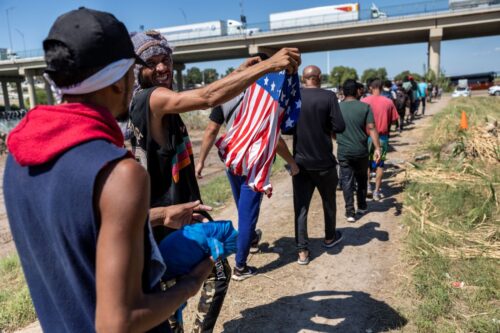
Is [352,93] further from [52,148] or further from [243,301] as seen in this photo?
[52,148]

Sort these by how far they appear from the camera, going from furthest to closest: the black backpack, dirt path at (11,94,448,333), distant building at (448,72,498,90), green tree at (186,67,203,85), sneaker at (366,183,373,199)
→ green tree at (186,67,203,85) → distant building at (448,72,498,90) → the black backpack → sneaker at (366,183,373,199) → dirt path at (11,94,448,333)

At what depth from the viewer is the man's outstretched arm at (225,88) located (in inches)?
76.4

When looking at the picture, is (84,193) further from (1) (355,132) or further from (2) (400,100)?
(2) (400,100)

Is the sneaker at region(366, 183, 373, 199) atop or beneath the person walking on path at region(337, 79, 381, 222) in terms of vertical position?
beneath

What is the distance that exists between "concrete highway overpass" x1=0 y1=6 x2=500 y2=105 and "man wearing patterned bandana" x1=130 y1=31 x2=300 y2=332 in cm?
3576

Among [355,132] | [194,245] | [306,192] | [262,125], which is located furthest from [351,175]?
A: [194,245]

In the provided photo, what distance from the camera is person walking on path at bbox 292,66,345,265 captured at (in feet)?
15.4

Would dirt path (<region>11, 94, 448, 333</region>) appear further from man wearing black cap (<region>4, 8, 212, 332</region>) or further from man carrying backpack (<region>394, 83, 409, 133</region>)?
man carrying backpack (<region>394, 83, 409, 133</region>)

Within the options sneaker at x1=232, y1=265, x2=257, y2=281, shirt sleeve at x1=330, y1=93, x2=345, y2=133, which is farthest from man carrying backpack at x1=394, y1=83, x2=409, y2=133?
sneaker at x1=232, y1=265, x2=257, y2=281

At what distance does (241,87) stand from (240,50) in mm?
50800

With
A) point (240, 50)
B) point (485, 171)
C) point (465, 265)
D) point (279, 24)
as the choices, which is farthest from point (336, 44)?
point (465, 265)

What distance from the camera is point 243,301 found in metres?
3.89

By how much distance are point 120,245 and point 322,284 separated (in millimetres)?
3446

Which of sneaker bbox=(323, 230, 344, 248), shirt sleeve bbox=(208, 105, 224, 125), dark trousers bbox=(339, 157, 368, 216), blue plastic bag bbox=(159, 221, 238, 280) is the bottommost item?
sneaker bbox=(323, 230, 344, 248)
